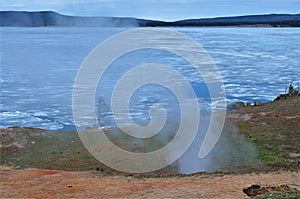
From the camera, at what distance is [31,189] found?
13.6 meters

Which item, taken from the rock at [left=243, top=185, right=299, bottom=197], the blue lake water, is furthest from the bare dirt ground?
the blue lake water

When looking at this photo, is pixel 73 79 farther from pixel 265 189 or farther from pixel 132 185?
pixel 265 189

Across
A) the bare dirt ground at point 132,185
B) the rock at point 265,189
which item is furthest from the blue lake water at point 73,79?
the rock at point 265,189

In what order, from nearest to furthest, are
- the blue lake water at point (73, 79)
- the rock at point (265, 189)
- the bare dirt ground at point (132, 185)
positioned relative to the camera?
1. the rock at point (265, 189)
2. the bare dirt ground at point (132, 185)
3. the blue lake water at point (73, 79)

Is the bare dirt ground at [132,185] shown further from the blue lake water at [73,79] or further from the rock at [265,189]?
the blue lake water at [73,79]

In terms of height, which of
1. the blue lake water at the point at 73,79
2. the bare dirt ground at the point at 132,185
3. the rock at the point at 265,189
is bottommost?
the blue lake water at the point at 73,79

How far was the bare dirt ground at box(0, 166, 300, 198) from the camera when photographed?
12.5m

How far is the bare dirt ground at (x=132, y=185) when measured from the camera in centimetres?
1248

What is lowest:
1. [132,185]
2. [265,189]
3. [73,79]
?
[73,79]

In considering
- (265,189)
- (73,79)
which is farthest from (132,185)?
(73,79)

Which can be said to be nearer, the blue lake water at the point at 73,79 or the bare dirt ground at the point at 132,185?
the bare dirt ground at the point at 132,185

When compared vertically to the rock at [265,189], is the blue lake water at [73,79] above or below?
below

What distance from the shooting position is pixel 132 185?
13633 millimetres

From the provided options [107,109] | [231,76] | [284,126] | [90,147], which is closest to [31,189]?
[90,147]
